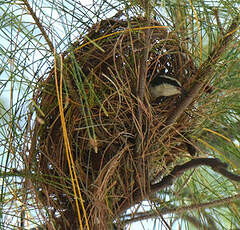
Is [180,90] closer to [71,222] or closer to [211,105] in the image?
[211,105]

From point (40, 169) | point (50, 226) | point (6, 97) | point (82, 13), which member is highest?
point (6, 97)

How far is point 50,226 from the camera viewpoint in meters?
0.72

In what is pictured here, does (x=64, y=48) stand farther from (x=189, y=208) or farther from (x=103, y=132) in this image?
(x=189, y=208)

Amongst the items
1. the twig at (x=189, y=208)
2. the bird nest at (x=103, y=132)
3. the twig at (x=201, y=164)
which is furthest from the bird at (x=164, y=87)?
the twig at (x=189, y=208)

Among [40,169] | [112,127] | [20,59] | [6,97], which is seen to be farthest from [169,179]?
[6,97]

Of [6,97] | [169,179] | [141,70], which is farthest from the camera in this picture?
[6,97]

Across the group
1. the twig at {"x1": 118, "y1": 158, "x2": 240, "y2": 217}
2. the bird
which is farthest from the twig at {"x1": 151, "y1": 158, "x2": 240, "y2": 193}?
the bird

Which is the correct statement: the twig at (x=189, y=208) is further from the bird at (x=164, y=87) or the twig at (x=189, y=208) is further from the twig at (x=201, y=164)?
the bird at (x=164, y=87)

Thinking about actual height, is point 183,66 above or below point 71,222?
above

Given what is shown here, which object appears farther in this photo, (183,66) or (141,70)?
(183,66)

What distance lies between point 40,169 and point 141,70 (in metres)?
0.30

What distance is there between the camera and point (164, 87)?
0.77 m

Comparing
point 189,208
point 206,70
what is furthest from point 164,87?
point 189,208

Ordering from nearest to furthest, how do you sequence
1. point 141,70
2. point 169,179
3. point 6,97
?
point 141,70, point 169,179, point 6,97
